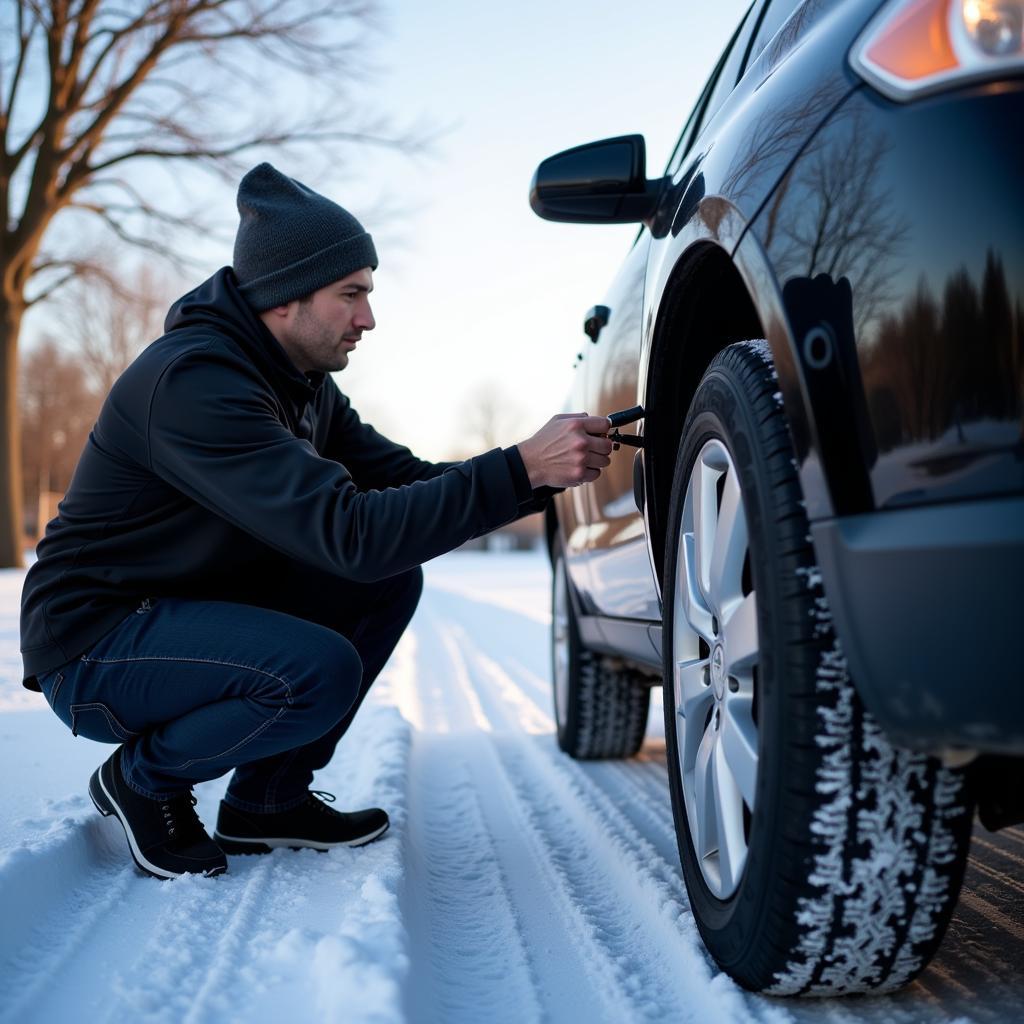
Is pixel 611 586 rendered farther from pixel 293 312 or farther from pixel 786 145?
pixel 786 145

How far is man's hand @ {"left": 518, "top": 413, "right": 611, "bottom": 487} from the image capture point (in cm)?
183

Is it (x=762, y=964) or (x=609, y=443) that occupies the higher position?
(x=609, y=443)

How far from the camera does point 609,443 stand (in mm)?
1876

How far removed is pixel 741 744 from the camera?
134 centimetres

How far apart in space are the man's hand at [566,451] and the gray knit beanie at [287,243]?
2.11 feet

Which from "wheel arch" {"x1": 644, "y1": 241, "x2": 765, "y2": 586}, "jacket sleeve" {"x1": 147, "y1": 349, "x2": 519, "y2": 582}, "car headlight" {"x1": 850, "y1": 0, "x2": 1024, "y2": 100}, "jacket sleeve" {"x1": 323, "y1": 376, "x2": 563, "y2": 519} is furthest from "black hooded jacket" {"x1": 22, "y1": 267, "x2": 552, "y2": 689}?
"car headlight" {"x1": 850, "y1": 0, "x2": 1024, "y2": 100}

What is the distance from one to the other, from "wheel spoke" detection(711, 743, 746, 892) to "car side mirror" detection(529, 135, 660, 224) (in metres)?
1.23

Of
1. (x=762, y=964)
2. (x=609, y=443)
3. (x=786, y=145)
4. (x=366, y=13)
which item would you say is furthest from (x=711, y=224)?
(x=366, y=13)

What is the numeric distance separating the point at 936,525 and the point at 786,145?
52cm

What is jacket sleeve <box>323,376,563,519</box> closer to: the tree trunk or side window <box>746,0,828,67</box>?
side window <box>746,0,828,67</box>

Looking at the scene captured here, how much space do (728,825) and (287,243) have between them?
1.45m

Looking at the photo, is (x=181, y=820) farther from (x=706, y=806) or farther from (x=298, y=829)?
(x=706, y=806)

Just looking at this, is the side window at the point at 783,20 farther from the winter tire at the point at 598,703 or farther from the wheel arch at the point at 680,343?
the winter tire at the point at 598,703

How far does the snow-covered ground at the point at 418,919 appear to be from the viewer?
4.54 feet
